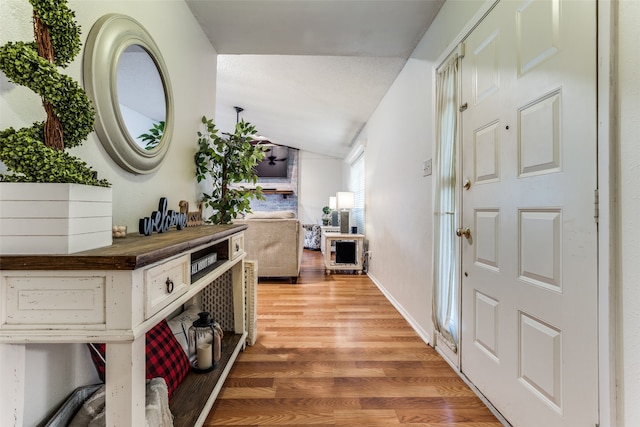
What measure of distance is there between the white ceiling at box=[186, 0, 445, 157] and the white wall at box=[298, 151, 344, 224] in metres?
2.66

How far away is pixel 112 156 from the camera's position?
4.04ft

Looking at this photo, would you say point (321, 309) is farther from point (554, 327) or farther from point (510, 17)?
point (510, 17)

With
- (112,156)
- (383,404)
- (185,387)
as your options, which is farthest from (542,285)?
(112,156)

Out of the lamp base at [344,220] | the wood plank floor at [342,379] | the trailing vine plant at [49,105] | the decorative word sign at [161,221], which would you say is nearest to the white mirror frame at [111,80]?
the decorative word sign at [161,221]

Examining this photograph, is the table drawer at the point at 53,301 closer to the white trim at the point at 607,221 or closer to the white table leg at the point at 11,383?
the white table leg at the point at 11,383

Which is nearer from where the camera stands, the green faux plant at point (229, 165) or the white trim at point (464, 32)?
the white trim at point (464, 32)

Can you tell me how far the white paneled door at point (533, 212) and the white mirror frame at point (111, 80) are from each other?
173 cm

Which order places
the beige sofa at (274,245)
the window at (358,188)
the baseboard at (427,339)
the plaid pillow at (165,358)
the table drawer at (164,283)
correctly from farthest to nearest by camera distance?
the window at (358,188) < the beige sofa at (274,245) < the baseboard at (427,339) < the plaid pillow at (165,358) < the table drawer at (164,283)

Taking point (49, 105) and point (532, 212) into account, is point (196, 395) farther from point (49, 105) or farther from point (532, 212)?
point (532, 212)

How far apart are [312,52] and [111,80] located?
1.81m

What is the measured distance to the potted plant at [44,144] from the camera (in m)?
0.67

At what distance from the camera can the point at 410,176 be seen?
2.53 metres

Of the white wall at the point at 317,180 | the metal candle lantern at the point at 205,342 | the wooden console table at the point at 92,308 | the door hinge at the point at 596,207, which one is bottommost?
the metal candle lantern at the point at 205,342

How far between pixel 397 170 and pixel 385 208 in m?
0.63
